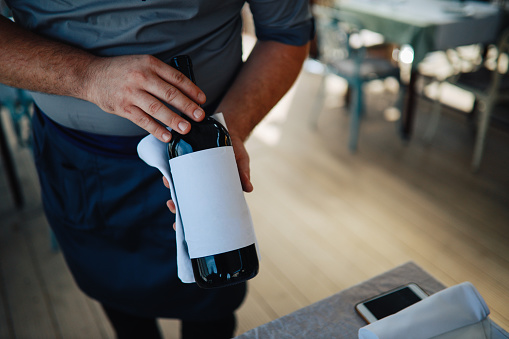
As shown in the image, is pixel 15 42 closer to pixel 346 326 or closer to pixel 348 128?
pixel 346 326

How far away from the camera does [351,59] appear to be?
289 centimetres

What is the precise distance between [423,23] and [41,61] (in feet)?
8.08

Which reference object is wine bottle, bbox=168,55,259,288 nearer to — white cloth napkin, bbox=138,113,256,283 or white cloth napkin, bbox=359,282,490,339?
white cloth napkin, bbox=138,113,256,283

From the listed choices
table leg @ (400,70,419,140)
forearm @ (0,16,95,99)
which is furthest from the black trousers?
table leg @ (400,70,419,140)

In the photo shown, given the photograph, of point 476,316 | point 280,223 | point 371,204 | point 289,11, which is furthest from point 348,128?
point 476,316

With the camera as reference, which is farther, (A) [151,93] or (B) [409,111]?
(B) [409,111]

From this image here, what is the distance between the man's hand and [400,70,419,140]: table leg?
254 cm

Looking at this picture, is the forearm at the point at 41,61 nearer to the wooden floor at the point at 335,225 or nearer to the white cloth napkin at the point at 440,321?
the white cloth napkin at the point at 440,321

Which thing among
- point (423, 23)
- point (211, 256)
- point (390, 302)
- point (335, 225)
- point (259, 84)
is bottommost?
point (335, 225)

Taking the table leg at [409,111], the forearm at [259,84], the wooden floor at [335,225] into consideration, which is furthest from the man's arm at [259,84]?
the table leg at [409,111]

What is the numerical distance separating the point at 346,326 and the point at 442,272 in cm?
142

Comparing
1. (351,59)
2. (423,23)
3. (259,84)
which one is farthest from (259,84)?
(351,59)

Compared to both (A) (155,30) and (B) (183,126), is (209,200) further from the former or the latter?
(A) (155,30)

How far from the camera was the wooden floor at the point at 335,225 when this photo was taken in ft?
5.74
